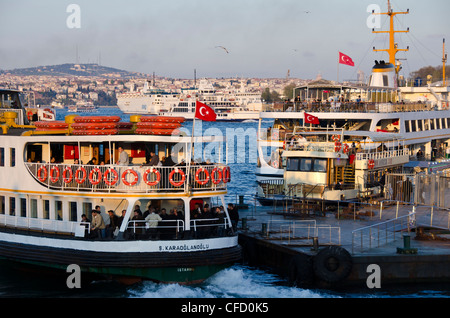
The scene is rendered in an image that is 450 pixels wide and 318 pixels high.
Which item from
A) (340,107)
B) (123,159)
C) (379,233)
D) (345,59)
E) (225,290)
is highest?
(345,59)

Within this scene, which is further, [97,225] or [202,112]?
[97,225]

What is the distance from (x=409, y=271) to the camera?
23.3 m

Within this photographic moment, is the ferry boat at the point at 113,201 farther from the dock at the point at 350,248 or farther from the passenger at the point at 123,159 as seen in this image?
the dock at the point at 350,248

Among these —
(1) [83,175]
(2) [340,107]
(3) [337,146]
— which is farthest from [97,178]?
(2) [340,107]

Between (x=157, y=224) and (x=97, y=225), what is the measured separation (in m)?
2.02

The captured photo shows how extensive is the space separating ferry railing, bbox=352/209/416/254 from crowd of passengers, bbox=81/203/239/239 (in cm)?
478

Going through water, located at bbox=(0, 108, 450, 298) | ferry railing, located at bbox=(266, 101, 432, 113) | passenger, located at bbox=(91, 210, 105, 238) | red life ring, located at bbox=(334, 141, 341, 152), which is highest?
ferry railing, located at bbox=(266, 101, 432, 113)

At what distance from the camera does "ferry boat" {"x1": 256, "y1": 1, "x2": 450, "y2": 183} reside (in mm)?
42875

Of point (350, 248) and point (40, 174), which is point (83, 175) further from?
point (350, 248)

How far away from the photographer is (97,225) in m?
23.0

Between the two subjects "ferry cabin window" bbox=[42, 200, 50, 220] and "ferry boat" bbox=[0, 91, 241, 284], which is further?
"ferry cabin window" bbox=[42, 200, 50, 220]

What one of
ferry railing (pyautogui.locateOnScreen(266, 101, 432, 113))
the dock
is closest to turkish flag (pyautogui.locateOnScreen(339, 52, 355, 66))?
ferry railing (pyautogui.locateOnScreen(266, 101, 432, 113))

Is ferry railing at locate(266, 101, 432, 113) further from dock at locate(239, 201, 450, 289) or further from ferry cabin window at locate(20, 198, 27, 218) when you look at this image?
ferry cabin window at locate(20, 198, 27, 218)

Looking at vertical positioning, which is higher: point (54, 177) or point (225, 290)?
point (54, 177)
